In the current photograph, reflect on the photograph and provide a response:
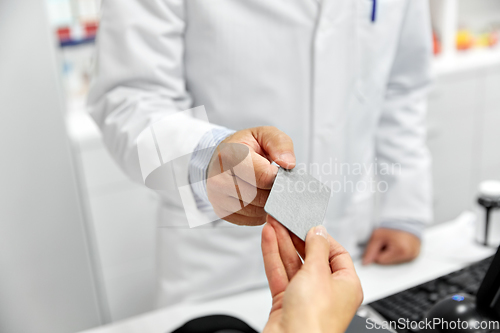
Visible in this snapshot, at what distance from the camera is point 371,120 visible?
2.42ft

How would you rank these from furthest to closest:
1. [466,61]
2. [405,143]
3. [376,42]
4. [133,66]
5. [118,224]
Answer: [466,61] < [118,224] < [405,143] < [376,42] < [133,66]

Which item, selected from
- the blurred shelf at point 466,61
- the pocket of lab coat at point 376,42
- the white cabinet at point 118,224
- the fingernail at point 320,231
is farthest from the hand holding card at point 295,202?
the blurred shelf at point 466,61

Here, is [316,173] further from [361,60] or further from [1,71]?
[1,71]

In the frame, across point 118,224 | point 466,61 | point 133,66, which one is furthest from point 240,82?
point 466,61

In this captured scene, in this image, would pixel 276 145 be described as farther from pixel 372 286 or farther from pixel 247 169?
pixel 372 286

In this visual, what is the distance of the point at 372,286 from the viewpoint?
0.67 meters

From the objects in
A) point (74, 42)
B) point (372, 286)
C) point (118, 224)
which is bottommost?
point (118, 224)

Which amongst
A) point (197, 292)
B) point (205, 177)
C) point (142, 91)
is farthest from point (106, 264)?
point (205, 177)

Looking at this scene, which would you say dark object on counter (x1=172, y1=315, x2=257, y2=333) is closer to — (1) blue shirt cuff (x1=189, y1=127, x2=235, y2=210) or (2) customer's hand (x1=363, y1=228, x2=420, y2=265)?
(1) blue shirt cuff (x1=189, y1=127, x2=235, y2=210)

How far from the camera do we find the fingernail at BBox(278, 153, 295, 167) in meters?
0.40

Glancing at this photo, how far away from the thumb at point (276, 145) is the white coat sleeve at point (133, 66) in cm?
18

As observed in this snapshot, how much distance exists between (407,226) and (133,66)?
1.80 feet

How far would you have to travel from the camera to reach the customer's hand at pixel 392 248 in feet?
2.41

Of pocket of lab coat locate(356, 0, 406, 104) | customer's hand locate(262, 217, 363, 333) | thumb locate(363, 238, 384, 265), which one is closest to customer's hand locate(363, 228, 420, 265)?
thumb locate(363, 238, 384, 265)
